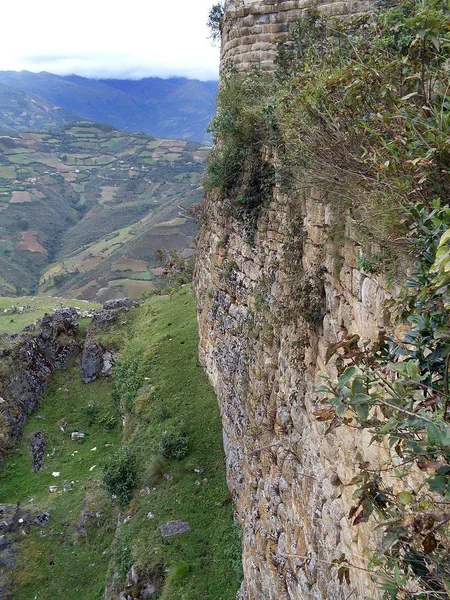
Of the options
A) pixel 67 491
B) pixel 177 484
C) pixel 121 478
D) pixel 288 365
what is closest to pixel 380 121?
pixel 288 365

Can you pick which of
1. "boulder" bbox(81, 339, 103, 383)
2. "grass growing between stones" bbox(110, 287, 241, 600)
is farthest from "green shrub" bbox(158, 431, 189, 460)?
"boulder" bbox(81, 339, 103, 383)

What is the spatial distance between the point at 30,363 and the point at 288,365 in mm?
17622

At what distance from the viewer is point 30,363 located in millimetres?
20281

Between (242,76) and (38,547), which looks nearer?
(242,76)

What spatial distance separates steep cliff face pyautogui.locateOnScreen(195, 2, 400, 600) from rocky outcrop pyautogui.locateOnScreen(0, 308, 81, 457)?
11.9 metres

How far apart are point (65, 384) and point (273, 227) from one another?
16675 mm

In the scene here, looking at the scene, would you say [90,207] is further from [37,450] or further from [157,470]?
[157,470]

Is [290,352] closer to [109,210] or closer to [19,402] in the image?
[19,402]

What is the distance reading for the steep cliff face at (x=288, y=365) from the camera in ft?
12.9

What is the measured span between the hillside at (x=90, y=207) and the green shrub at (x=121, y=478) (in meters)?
45.3

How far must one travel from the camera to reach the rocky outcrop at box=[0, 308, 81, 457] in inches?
720

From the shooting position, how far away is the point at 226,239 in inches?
376

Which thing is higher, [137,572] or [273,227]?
[273,227]

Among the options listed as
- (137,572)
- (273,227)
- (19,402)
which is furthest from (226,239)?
(19,402)
